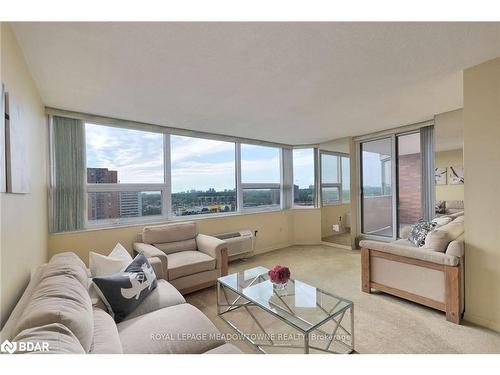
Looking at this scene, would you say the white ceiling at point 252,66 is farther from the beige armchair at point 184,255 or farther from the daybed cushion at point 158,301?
the daybed cushion at point 158,301

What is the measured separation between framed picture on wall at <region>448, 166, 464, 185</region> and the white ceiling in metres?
0.79

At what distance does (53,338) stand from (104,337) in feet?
1.31

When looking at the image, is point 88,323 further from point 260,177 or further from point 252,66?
point 260,177

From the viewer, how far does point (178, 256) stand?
2740 millimetres

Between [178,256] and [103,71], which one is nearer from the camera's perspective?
[103,71]

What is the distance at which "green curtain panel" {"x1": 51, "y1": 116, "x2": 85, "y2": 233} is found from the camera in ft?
8.43

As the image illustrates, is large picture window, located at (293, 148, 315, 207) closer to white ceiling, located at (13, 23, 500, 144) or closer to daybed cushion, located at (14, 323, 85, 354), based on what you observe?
white ceiling, located at (13, 23, 500, 144)

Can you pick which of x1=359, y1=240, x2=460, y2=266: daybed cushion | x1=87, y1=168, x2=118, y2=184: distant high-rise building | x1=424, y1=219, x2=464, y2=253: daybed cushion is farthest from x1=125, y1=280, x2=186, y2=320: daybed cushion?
x1=424, y1=219, x2=464, y2=253: daybed cushion

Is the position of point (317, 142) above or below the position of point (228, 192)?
above

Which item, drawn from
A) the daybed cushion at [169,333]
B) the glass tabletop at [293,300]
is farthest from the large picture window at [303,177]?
the daybed cushion at [169,333]
